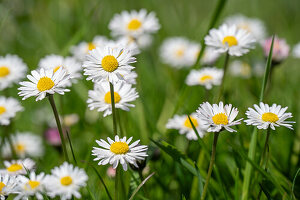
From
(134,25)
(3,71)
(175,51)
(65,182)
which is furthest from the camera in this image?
(175,51)

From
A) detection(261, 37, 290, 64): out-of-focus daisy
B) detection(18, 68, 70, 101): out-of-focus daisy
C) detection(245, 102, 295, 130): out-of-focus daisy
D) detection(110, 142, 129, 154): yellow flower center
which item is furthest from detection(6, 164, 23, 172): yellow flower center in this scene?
detection(261, 37, 290, 64): out-of-focus daisy

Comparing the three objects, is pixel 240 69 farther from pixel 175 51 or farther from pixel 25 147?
pixel 25 147

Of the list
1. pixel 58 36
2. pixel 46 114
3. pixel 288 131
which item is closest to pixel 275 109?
pixel 288 131

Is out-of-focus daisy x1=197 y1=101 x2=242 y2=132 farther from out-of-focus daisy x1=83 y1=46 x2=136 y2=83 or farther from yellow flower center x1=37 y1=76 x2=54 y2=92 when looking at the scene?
yellow flower center x1=37 y1=76 x2=54 y2=92

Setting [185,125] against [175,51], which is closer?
[185,125]

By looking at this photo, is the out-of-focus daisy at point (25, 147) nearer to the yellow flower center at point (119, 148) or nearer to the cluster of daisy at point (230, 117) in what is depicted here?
the yellow flower center at point (119, 148)

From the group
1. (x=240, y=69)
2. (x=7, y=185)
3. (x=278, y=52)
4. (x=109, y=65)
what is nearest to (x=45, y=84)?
(x=109, y=65)

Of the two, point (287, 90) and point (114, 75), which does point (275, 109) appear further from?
point (287, 90)
